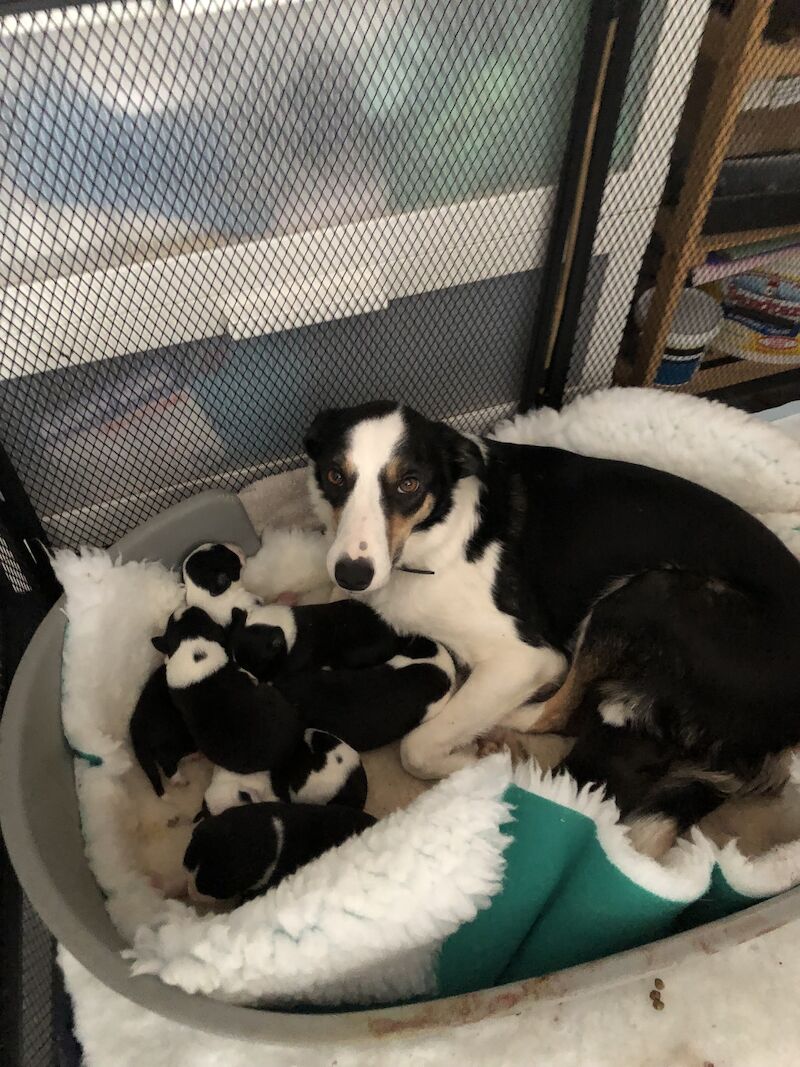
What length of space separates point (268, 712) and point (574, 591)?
0.75 metres

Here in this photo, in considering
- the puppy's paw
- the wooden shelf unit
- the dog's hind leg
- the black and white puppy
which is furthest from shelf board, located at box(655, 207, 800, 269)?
the black and white puppy

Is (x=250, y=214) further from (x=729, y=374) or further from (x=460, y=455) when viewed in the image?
(x=729, y=374)

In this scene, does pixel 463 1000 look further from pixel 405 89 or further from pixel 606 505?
pixel 405 89

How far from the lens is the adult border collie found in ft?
5.26

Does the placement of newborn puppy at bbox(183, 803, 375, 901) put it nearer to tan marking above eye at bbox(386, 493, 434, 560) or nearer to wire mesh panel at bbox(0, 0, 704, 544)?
tan marking above eye at bbox(386, 493, 434, 560)

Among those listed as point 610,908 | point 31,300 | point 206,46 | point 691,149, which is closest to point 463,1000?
point 610,908

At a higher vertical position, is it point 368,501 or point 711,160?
point 711,160

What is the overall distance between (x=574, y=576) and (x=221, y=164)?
1188mm

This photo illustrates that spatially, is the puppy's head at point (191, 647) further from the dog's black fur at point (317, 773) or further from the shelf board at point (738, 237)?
the shelf board at point (738, 237)

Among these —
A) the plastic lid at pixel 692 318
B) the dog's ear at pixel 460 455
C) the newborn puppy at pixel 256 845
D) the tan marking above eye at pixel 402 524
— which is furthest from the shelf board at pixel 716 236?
the newborn puppy at pixel 256 845

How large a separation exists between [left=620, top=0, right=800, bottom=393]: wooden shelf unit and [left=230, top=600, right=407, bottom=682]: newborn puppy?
1.26 m

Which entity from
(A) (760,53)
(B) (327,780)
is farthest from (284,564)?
(A) (760,53)

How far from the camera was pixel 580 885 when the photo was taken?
1.38 m

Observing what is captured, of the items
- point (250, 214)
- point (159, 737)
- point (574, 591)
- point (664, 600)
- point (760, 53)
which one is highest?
point (760, 53)
